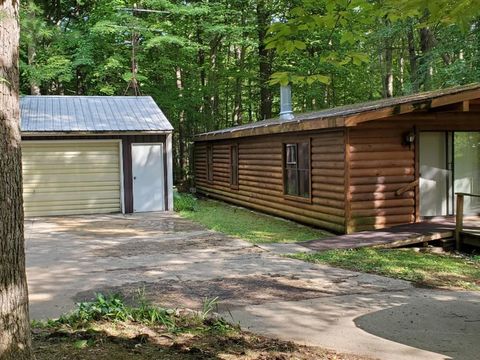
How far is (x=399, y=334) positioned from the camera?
4.35 meters

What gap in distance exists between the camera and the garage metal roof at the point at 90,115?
571 inches

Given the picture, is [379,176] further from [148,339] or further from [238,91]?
[238,91]

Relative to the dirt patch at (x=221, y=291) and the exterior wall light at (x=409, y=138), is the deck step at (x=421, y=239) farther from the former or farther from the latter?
the dirt patch at (x=221, y=291)

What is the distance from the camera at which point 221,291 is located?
6.04 m

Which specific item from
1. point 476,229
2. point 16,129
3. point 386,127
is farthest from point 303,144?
point 16,129

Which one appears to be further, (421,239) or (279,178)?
(279,178)

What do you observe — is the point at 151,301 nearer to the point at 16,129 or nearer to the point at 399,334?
the point at 399,334

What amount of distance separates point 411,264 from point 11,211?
6411 mm

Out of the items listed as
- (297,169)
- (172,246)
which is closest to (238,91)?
(297,169)

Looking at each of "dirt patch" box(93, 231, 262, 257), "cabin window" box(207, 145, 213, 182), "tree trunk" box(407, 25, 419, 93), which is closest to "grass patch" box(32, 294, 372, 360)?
"dirt patch" box(93, 231, 262, 257)

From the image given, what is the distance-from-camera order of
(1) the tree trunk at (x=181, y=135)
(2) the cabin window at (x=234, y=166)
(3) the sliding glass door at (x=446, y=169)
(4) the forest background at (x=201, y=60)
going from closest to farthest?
(3) the sliding glass door at (x=446, y=169) < (2) the cabin window at (x=234, y=166) < (4) the forest background at (x=201, y=60) < (1) the tree trunk at (x=181, y=135)

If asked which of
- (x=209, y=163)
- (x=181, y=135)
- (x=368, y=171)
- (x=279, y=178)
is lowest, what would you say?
(x=279, y=178)

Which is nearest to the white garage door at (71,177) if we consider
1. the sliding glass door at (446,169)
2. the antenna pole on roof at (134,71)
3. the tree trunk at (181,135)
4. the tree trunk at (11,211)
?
the antenna pole on roof at (134,71)

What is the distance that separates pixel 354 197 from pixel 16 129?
798cm
